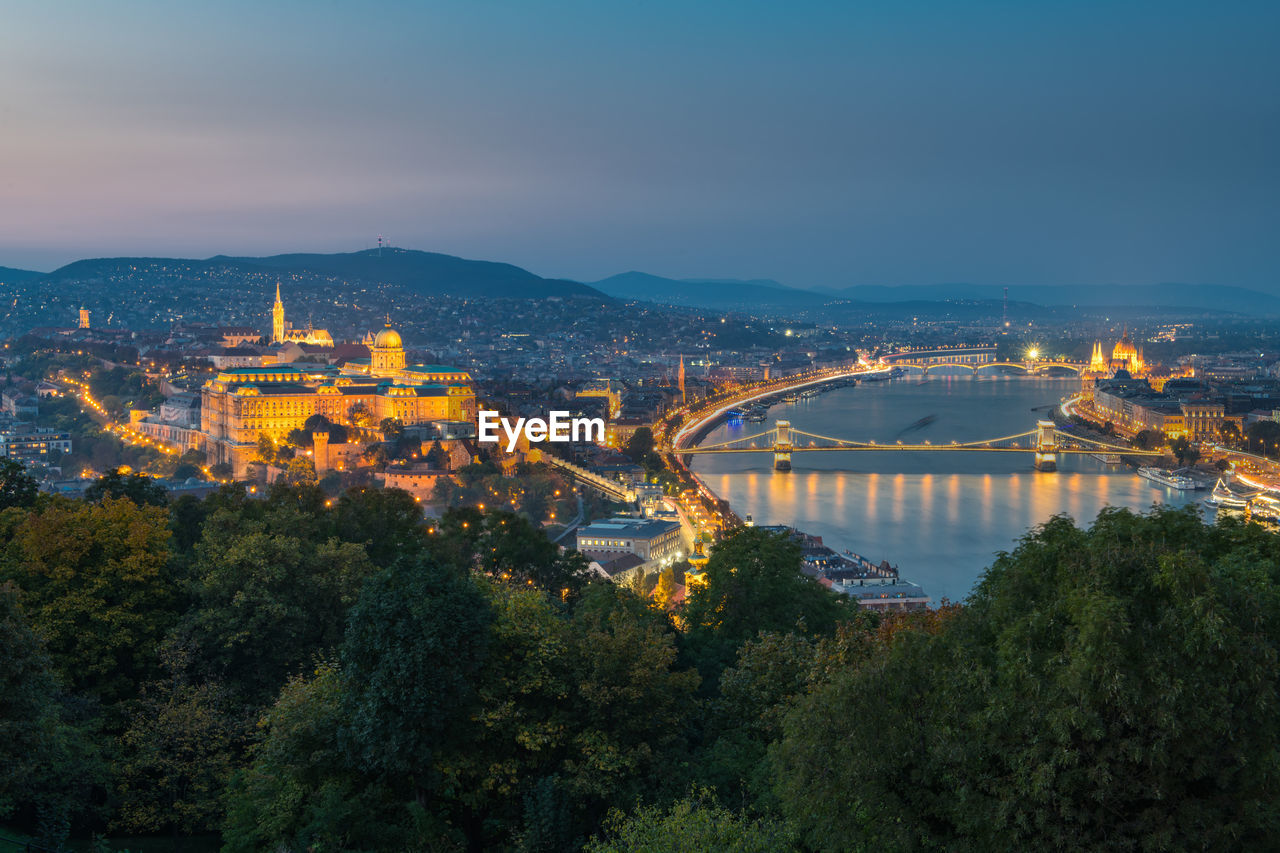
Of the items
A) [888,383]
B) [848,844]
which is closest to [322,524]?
[848,844]

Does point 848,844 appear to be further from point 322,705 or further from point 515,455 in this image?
point 515,455

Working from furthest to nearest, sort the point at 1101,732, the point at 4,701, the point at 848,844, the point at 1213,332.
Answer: the point at 1213,332, the point at 4,701, the point at 848,844, the point at 1101,732

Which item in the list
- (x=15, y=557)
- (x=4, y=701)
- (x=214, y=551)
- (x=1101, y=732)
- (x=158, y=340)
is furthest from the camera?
(x=158, y=340)

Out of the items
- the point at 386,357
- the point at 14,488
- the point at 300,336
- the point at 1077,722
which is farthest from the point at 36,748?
the point at 300,336

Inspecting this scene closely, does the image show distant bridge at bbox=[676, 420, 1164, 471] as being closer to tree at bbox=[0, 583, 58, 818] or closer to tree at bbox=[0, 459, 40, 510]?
tree at bbox=[0, 459, 40, 510]

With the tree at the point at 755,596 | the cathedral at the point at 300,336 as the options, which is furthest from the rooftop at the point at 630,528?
the cathedral at the point at 300,336

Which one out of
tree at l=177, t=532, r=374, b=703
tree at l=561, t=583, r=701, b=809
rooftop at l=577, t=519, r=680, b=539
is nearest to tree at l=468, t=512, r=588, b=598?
tree at l=177, t=532, r=374, b=703

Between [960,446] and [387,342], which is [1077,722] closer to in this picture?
[960,446]
